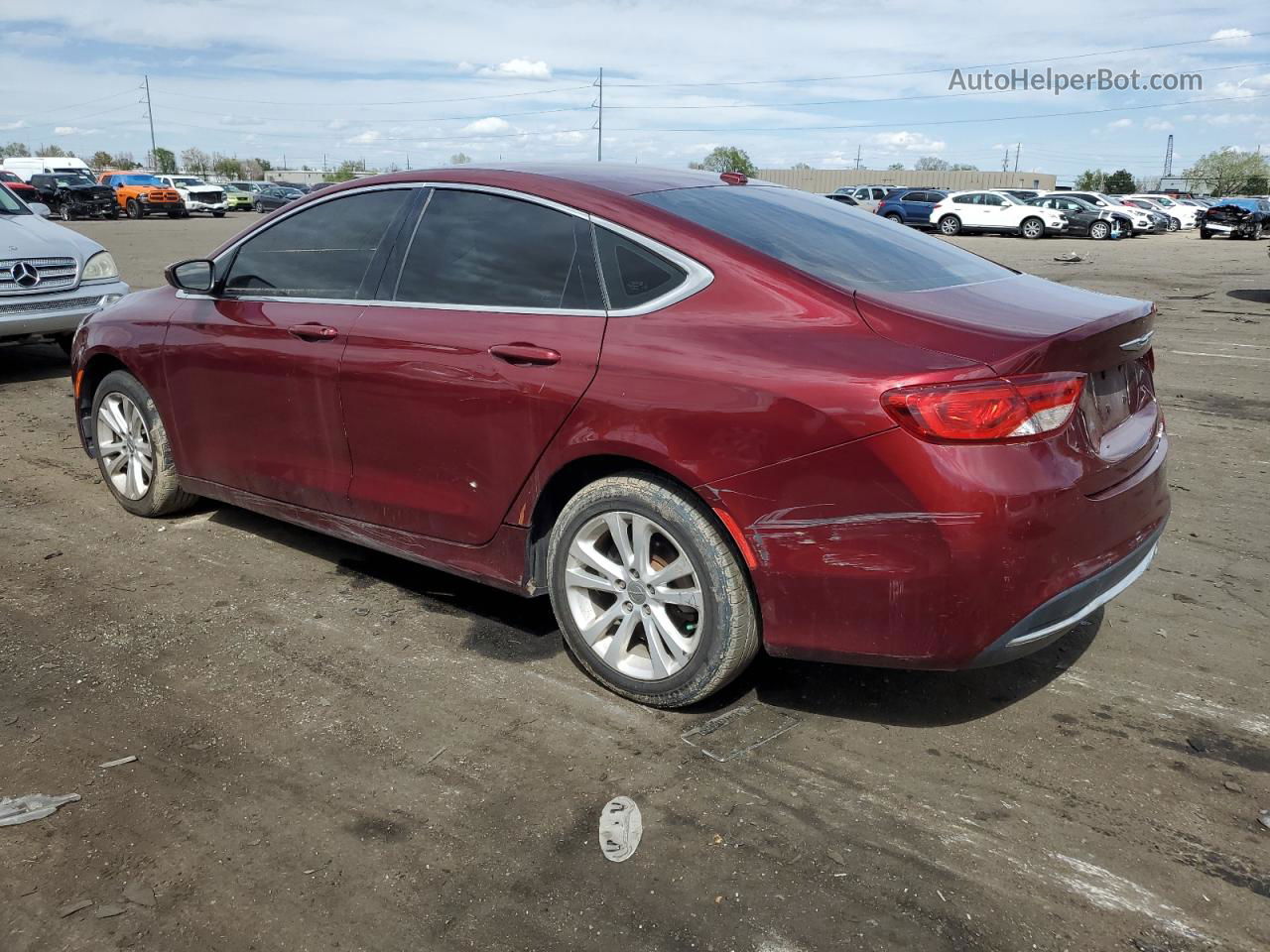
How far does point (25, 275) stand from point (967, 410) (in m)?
8.60

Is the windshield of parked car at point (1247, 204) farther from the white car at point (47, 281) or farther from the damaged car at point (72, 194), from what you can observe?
the damaged car at point (72, 194)

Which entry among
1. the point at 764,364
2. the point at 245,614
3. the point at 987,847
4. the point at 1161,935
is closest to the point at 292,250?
the point at 245,614

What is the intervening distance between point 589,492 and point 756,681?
2.99ft

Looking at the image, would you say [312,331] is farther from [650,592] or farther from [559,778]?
[559,778]

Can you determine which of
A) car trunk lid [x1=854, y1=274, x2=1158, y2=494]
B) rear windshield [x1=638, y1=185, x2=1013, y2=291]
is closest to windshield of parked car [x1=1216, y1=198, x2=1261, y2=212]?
rear windshield [x1=638, y1=185, x2=1013, y2=291]

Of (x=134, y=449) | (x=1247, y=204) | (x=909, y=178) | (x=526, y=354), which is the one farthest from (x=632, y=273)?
(x=909, y=178)

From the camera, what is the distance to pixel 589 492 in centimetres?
333

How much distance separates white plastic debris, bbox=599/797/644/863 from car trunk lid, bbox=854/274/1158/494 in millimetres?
1485

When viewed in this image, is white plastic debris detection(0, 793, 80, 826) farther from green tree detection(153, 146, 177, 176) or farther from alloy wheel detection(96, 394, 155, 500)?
green tree detection(153, 146, 177, 176)

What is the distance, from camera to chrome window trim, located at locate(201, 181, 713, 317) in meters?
3.18

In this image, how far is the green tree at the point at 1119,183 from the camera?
92750mm

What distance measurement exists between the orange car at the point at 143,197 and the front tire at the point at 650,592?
47.8 metres

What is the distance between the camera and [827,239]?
3527mm

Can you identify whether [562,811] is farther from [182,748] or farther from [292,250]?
[292,250]
